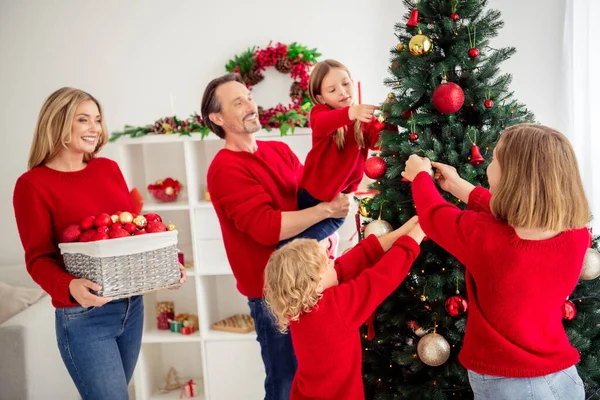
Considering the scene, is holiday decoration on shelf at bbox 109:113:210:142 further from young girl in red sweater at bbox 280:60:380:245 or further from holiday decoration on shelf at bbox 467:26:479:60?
holiday decoration on shelf at bbox 467:26:479:60

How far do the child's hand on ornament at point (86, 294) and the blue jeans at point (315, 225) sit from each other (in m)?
0.69

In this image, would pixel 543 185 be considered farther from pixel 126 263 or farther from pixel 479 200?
pixel 126 263

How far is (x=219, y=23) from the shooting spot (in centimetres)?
368

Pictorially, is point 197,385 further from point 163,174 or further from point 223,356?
point 163,174

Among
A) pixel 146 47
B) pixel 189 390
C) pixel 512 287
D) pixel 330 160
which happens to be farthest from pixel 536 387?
pixel 146 47

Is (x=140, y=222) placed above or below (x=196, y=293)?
above

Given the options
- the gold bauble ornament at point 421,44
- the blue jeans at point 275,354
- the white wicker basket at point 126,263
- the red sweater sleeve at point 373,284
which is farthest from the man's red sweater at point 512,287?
the white wicker basket at point 126,263

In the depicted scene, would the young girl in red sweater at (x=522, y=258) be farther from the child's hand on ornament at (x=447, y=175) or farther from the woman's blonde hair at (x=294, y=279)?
the woman's blonde hair at (x=294, y=279)

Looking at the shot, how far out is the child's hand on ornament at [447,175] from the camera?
1.78 metres

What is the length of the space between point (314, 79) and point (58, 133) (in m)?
0.94

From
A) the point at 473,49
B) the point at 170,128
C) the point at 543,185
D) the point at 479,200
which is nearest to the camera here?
the point at 543,185

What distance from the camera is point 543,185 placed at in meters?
1.44

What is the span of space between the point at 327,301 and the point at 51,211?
97 centimetres

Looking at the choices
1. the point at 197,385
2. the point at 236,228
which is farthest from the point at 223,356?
the point at 236,228
